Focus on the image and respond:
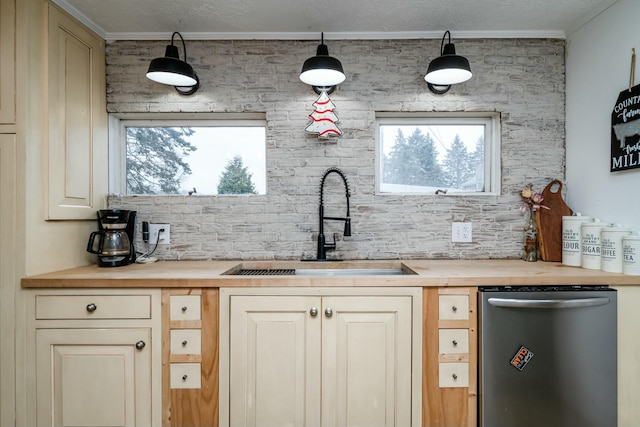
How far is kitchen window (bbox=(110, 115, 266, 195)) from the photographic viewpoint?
7.25ft

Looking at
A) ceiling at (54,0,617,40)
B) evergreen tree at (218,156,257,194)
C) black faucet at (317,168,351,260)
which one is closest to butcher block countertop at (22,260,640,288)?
black faucet at (317,168,351,260)

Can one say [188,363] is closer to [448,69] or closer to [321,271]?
[321,271]

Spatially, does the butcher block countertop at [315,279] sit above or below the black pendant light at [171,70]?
below

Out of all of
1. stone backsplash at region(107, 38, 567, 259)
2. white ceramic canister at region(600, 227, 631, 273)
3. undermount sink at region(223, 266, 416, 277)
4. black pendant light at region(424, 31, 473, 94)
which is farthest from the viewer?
stone backsplash at region(107, 38, 567, 259)

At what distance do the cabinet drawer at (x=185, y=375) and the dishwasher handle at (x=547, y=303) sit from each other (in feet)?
4.60

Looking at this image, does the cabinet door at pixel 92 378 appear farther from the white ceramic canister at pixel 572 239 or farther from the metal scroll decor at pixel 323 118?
the white ceramic canister at pixel 572 239

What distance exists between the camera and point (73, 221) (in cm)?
180

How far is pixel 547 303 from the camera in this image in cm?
144

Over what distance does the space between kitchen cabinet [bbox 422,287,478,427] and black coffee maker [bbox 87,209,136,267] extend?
5.45ft

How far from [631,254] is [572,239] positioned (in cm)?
29

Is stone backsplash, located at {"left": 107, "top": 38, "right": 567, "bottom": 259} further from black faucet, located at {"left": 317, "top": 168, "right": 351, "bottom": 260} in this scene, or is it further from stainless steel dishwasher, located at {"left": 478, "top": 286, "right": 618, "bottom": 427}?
stainless steel dishwasher, located at {"left": 478, "top": 286, "right": 618, "bottom": 427}

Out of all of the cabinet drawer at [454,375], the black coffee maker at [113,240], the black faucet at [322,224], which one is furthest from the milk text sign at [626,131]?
the black coffee maker at [113,240]

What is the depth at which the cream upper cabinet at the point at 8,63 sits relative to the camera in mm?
1515

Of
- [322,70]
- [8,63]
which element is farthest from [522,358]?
[8,63]
